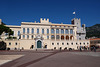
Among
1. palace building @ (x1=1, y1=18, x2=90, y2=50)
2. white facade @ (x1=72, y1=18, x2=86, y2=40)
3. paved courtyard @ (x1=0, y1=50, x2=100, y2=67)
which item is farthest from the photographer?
white facade @ (x1=72, y1=18, x2=86, y2=40)

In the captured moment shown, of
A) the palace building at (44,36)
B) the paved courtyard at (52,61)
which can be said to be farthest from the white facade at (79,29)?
the paved courtyard at (52,61)

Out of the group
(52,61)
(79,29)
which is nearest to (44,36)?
(79,29)

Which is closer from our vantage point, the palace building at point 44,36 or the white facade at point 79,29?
the palace building at point 44,36

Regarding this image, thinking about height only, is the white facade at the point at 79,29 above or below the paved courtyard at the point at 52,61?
above

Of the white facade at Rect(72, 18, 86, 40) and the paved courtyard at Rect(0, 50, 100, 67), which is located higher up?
the white facade at Rect(72, 18, 86, 40)

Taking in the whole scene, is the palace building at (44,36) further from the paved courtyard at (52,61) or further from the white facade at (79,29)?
the paved courtyard at (52,61)

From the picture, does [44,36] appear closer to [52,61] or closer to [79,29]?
[79,29]

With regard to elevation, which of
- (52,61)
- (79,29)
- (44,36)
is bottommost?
(52,61)

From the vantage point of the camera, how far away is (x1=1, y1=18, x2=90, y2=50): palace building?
58781mm

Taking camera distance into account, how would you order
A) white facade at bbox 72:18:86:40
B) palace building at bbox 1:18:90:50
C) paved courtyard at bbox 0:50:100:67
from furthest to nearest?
white facade at bbox 72:18:86:40, palace building at bbox 1:18:90:50, paved courtyard at bbox 0:50:100:67

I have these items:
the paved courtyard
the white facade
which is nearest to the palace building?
the white facade

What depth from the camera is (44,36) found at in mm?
63656

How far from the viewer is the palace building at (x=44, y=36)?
58.8 metres

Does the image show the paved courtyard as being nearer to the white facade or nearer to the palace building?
the palace building
